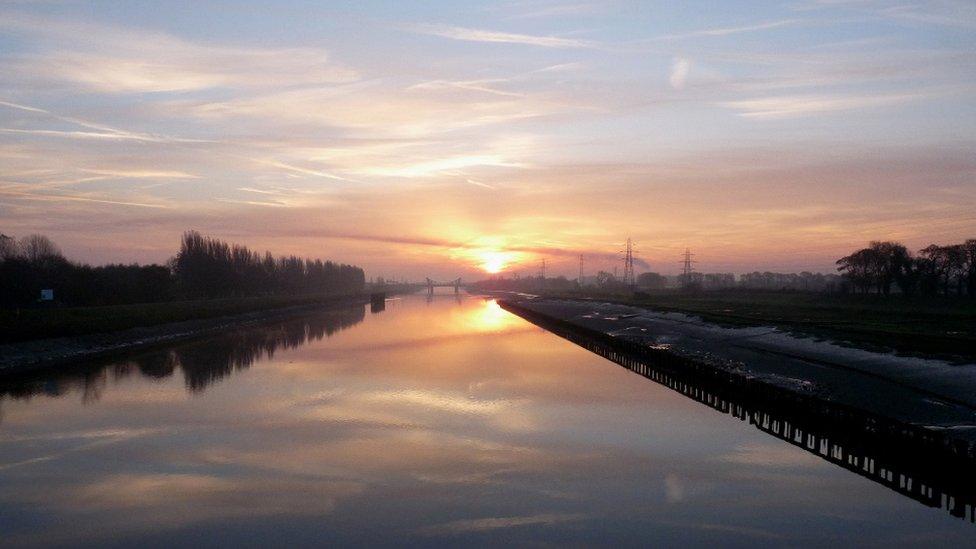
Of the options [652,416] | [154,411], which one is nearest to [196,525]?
[154,411]

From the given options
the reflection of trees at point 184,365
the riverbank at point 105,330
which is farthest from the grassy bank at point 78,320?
the reflection of trees at point 184,365

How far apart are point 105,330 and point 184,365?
15396mm

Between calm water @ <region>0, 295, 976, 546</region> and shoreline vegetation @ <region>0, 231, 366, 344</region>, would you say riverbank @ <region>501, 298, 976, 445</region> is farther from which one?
shoreline vegetation @ <region>0, 231, 366, 344</region>

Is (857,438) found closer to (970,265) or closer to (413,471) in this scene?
(413,471)

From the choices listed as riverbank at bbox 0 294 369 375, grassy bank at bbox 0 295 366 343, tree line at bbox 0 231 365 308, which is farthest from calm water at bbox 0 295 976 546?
tree line at bbox 0 231 365 308

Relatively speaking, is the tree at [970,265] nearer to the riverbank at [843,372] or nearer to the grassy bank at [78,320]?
the riverbank at [843,372]

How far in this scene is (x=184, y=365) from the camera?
40.8 m

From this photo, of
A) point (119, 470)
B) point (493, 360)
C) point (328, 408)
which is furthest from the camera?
point (493, 360)

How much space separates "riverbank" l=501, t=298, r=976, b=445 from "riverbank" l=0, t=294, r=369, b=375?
31.6 metres

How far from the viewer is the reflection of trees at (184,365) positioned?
3123cm

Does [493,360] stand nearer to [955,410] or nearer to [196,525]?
[955,410]

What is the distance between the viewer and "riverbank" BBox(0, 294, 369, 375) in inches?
1590

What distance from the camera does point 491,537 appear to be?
43.4 ft

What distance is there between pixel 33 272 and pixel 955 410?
7951 cm
